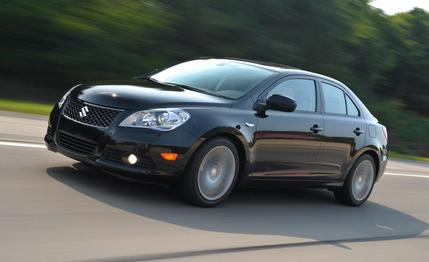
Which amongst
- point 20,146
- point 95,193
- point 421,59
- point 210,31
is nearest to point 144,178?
point 95,193

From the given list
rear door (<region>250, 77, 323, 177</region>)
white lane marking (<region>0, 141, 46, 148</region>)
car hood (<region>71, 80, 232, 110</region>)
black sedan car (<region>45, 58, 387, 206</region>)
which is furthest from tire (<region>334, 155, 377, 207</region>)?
white lane marking (<region>0, 141, 46, 148</region>)

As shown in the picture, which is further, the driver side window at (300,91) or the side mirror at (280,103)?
the driver side window at (300,91)

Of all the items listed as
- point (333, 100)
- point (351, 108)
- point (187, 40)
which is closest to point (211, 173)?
point (333, 100)

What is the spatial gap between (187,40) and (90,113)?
13.5 m

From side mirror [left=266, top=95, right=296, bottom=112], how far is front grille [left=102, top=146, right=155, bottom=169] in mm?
1478

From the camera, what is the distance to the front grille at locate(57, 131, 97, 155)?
255 inches

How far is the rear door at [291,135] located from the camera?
281 inches

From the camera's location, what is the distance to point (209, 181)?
6.75m

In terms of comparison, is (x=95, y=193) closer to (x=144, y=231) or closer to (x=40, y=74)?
(x=144, y=231)

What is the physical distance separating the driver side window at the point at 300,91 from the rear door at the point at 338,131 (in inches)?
7.9

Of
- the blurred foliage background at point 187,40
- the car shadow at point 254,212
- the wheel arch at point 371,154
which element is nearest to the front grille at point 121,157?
the car shadow at point 254,212

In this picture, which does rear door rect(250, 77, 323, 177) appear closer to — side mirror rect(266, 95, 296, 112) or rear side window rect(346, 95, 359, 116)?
side mirror rect(266, 95, 296, 112)

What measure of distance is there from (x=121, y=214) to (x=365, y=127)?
394 centimetres

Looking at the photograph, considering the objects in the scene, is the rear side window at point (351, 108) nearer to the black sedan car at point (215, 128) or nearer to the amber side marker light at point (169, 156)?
the black sedan car at point (215, 128)
